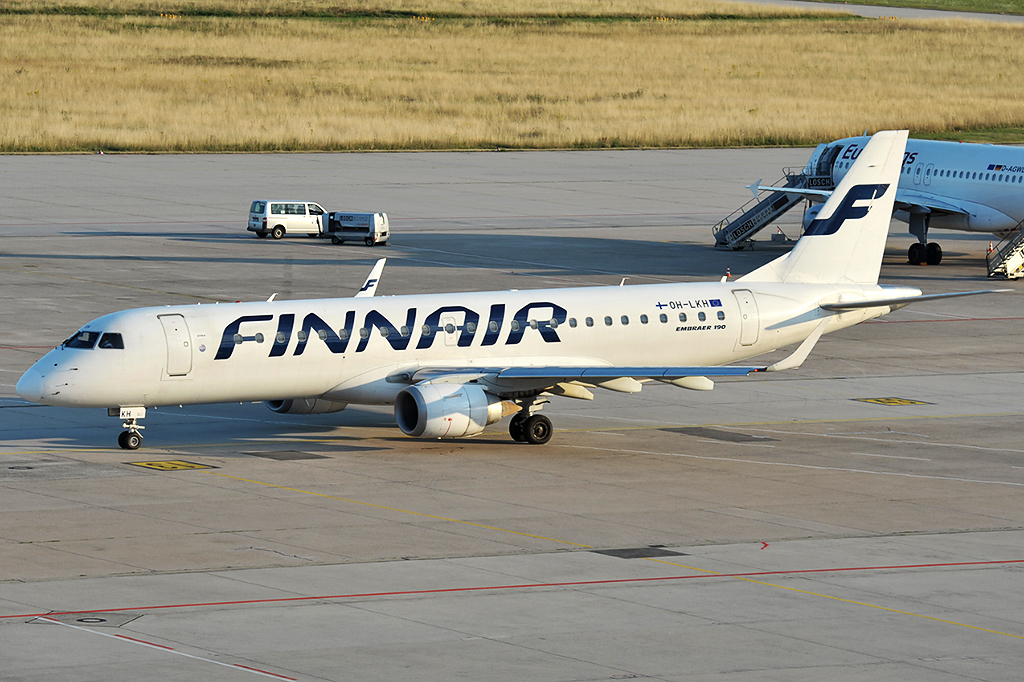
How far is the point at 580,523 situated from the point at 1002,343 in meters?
33.2

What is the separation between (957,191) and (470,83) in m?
81.1

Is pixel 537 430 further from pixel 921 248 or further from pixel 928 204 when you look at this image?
pixel 921 248

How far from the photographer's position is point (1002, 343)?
62094 mm

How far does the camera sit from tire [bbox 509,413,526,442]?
42.7 m

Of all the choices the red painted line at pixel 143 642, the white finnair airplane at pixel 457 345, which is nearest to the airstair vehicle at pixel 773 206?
the white finnair airplane at pixel 457 345

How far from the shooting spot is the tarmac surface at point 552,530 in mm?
24969

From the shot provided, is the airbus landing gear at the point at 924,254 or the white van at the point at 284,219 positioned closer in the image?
the airbus landing gear at the point at 924,254

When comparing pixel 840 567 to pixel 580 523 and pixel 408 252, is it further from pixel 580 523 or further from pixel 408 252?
pixel 408 252

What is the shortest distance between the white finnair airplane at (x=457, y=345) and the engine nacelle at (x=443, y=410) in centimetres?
4

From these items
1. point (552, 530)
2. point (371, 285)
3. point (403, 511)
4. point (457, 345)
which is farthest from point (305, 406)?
point (552, 530)

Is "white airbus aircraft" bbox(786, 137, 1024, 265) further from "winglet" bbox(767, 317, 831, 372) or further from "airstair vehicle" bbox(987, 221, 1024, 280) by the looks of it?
"winglet" bbox(767, 317, 831, 372)

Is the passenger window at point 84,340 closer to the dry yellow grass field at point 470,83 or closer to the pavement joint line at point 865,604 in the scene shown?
the pavement joint line at point 865,604

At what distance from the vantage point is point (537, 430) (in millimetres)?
42656

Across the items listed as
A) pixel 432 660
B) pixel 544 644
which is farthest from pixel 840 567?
pixel 432 660
